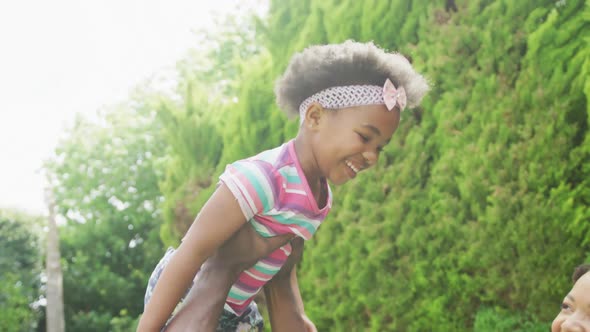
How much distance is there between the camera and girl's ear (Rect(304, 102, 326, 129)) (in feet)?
7.16

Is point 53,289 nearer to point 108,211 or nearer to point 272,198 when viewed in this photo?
point 108,211

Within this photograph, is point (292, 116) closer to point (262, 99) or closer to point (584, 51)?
point (584, 51)

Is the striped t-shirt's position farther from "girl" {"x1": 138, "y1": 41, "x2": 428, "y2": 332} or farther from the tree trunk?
the tree trunk

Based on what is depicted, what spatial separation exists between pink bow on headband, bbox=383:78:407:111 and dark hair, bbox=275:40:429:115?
0.05 metres

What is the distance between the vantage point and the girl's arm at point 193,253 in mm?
2035

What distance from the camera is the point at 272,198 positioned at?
82.7 inches

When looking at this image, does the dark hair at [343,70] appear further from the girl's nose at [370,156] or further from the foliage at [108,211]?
the foliage at [108,211]

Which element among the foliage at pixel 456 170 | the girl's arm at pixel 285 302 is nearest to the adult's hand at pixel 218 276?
the girl's arm at pixel 285 302

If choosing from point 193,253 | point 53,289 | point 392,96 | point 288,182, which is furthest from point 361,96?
point 53,289

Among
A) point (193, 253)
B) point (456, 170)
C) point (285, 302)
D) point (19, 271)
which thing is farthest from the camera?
point (19, 271)

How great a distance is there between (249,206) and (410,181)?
2849 millimetres

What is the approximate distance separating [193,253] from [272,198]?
0.94 feet

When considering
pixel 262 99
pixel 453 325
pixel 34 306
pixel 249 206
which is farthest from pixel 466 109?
pixel 34 306

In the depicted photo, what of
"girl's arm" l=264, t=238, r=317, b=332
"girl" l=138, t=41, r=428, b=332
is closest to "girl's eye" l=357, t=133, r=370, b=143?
"girl" l=138, t=41, r=428, b=332
